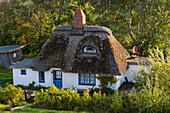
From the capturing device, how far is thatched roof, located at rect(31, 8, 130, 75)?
1953 centimetres

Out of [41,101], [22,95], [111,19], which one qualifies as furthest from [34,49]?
[41,101]

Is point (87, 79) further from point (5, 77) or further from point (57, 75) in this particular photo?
point (5, 77)

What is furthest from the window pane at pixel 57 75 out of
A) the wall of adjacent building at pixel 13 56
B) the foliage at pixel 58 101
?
the wall of adjacent building at pixel 13 56

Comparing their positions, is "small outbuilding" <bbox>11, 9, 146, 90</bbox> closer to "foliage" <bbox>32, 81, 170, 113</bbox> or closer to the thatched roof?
the thatched roof

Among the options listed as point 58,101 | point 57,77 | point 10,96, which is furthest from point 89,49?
point 10,96

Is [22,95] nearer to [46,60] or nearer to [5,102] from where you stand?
[5,102]

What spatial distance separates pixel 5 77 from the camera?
26.7 metres

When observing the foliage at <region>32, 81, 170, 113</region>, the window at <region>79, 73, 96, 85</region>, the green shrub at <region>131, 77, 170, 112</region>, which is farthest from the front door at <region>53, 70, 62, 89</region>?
the green shrub at <region>131, 77, 170, 112</region>

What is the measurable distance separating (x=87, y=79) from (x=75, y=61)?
1.99 metres

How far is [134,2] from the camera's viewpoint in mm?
31250

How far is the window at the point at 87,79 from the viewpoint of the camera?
2020 centimetres

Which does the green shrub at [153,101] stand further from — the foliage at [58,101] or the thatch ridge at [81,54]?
the thatch ridge at [81,54]

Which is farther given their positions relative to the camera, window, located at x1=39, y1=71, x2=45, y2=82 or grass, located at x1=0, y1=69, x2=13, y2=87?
grass, located at x1=0, y1=69, x2=13, y2=87

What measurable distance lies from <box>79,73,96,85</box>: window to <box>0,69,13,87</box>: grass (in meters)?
A: 8.31
